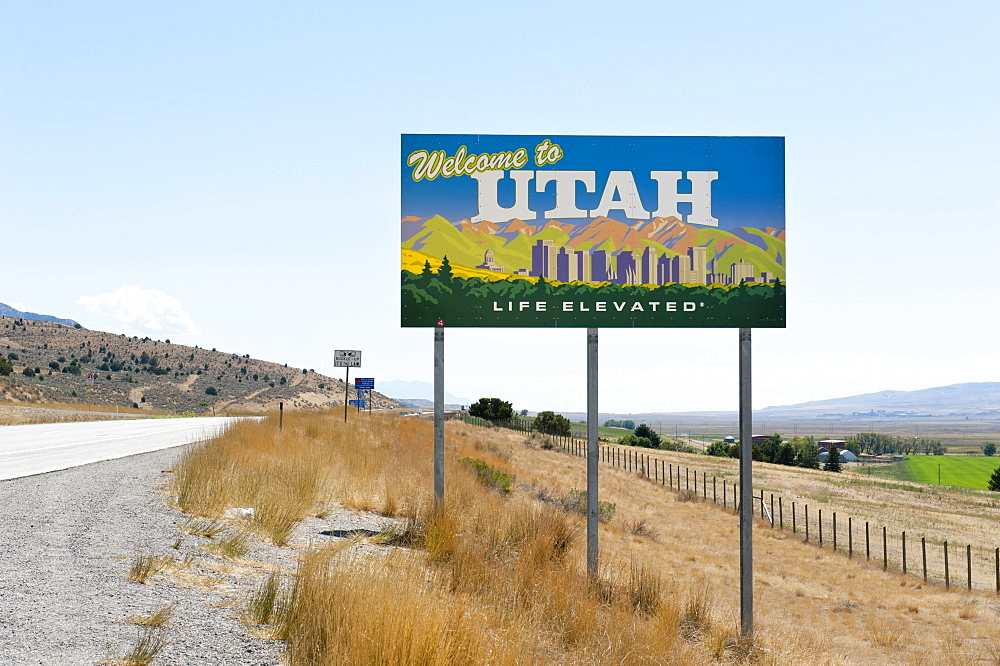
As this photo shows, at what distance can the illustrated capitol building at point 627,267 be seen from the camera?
10.5 meters

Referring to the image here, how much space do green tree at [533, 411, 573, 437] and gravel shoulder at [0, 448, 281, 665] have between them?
216 ft

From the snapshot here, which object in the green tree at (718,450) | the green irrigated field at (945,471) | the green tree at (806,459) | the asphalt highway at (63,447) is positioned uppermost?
the asphalt highway at (63,447)

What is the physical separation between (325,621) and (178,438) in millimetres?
24521

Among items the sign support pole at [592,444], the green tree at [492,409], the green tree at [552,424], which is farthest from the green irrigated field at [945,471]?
the sign support pole at [592,444]

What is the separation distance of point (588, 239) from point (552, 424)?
225 feet

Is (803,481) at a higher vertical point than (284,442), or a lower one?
lower

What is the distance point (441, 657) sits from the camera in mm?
5238

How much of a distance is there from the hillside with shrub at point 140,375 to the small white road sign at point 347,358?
52.5 m

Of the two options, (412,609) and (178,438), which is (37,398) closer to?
(178,438)

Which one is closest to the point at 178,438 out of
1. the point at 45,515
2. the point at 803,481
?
the point at 45,515

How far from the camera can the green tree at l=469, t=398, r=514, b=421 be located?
78250mm

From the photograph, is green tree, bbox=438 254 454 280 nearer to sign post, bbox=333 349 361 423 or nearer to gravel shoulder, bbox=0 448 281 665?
gravel shoulder, bbox=0 448 281 665

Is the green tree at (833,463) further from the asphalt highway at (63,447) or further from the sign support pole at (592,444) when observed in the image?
the sign support pole at (592,444)

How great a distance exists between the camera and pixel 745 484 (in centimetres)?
1026
